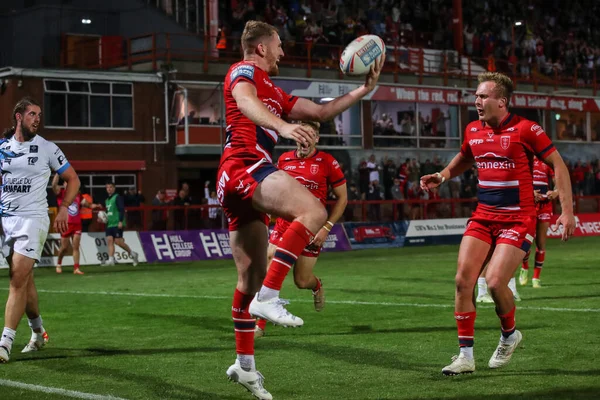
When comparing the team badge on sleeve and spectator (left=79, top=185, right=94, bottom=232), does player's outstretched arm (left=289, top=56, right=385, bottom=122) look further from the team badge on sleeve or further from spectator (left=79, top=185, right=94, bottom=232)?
spectator (left=79, top=185, right=94, bottom=232)

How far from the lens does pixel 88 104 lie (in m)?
36.4

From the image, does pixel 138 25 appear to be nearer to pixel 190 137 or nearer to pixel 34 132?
pixel 190 137

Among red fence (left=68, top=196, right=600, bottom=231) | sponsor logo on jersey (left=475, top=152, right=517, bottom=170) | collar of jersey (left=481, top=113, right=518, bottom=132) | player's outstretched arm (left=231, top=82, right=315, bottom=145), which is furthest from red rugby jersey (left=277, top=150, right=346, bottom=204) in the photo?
red fence (left=68, top=196, right=600, bottom=231)

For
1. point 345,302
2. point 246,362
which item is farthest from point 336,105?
point 345,302

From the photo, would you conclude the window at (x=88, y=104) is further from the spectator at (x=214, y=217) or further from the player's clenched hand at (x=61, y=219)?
the player's clenched hand at (x=61, y=219)

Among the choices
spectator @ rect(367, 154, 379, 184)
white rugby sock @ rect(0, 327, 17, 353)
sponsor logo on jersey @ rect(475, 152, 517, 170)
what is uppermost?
sponsor logo on jersey @ rect(475, 152, 517, 170)

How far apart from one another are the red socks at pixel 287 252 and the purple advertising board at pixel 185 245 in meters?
20.8

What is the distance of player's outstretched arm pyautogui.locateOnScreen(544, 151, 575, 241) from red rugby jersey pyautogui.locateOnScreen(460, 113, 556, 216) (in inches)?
6.9

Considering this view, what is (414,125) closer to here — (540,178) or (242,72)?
(540,178)

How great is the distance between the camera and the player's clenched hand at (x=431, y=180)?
8.58 metres

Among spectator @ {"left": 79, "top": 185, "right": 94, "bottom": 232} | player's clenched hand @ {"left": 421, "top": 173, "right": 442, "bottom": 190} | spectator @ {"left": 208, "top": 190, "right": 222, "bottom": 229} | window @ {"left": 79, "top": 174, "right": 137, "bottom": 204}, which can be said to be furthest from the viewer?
window @ {"left": 79, "top": 174, "right": 137, "bottom": 204}

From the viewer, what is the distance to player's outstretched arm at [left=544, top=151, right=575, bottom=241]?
25.9ft

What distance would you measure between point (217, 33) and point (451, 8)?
1342 centimetres

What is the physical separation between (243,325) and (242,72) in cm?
180
